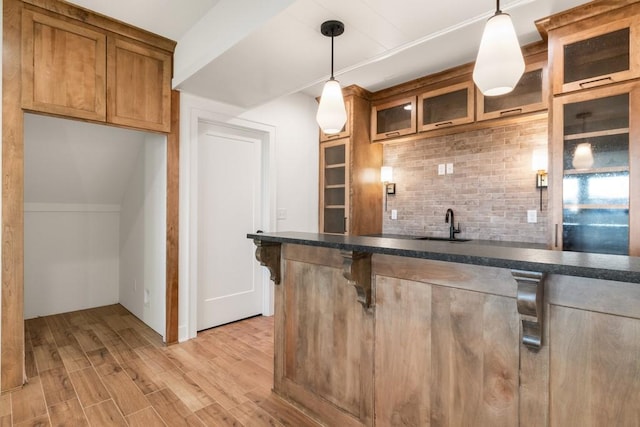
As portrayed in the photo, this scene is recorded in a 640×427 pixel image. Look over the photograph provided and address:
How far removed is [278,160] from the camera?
3.80 m

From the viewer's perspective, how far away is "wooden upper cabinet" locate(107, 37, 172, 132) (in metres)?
2.62

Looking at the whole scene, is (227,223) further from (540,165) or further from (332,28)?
(540,165)

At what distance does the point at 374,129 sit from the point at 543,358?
123 inches

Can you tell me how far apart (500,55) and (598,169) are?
1529mm

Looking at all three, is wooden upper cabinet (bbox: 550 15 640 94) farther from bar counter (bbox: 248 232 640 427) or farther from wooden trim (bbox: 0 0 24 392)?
wooden trim (bbox: 0 0 24 392)

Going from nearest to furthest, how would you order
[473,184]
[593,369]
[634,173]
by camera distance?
[593,369]
[634,173]
[473,184]

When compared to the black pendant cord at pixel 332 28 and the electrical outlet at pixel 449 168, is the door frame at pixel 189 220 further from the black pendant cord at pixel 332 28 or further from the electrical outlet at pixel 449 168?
the electrical outlet at pixel 449 168

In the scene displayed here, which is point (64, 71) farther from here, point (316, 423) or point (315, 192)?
point (316, 423)

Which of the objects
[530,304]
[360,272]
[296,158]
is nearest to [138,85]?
[296,158]

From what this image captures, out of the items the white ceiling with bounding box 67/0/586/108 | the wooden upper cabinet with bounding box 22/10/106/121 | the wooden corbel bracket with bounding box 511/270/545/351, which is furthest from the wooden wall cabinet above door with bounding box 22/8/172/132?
the wooden corbel bracket with bounding box 511/270/545/351

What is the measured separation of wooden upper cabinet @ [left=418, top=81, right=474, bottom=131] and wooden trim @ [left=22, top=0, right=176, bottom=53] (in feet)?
8.14

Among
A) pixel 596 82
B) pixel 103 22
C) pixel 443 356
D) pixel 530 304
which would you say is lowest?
pixel 443 356

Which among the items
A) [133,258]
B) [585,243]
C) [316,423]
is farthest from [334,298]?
[133,258]

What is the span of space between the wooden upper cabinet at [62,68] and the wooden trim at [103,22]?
0.20 feet
